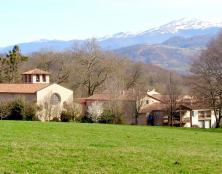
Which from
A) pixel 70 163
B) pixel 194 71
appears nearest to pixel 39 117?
pixel 194 71

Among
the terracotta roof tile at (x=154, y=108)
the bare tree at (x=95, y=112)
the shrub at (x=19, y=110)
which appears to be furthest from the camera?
the terracotta roof tile at (x=154, y=108)

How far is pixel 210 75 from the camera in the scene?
124 ft

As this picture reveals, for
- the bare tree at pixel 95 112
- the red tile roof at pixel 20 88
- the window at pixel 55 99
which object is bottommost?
the bare tree at pixel 95 112

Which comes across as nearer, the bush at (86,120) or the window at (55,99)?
the bush at (86,120)

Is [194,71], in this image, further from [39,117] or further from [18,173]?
[18,173]

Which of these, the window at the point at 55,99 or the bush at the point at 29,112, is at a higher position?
the window at the point at 55,99

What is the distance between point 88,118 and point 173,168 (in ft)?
119

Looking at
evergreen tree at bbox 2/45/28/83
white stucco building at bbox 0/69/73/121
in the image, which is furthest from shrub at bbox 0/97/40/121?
evergreen tree at bbox 2/45/28/83

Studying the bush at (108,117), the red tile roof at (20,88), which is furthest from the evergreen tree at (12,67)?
the bush at (108,117)

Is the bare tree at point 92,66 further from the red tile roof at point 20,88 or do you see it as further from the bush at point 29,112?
the bush at point 29,112

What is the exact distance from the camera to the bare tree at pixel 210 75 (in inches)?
1463

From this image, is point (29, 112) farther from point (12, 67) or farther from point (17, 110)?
point (12, 67)

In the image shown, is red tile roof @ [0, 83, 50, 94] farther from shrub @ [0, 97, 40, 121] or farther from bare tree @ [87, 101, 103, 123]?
bare tree @ [87, 101, 103, 123]

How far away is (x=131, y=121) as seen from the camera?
51781mm
